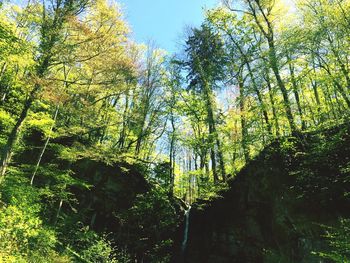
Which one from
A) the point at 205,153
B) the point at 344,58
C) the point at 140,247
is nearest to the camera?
the point at 344,58

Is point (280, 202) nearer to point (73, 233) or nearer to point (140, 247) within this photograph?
point (140, 247)

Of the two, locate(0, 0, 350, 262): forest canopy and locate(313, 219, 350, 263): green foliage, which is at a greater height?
locate(0, 0, 350, 262): forest canopy

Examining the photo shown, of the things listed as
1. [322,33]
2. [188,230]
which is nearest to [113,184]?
[188,230]

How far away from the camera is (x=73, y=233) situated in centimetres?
1545

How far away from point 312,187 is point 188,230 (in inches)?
309

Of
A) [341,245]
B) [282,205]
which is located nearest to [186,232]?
[282,205]

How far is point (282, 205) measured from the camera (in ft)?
44.2

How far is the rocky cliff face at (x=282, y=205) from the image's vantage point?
1218 cm

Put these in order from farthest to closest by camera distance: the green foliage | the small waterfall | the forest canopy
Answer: the small waterfall < the forest canopy < the green foliage

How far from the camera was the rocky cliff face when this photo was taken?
1218cm

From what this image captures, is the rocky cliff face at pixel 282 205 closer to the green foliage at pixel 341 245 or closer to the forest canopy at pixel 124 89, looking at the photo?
the forest canopy at pixel 124 89

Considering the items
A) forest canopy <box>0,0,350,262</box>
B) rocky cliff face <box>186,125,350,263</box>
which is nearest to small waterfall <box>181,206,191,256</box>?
rocky cliff face <box>186,125,350,263</box>

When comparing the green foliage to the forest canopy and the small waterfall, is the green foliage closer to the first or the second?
the forest canopy

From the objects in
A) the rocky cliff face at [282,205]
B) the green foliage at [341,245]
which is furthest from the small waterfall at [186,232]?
the green foliage at [341,245]
